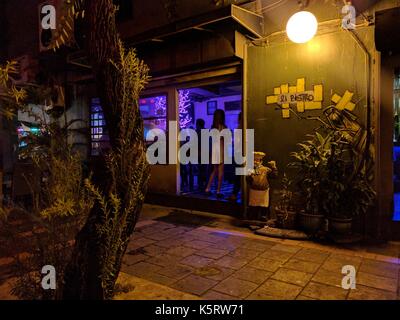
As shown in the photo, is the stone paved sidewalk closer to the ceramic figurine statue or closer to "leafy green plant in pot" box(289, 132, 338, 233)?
"leafy green plant in pot" box(289, 132, 338, 233)

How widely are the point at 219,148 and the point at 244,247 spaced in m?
3.99

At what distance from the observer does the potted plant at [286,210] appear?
627cm

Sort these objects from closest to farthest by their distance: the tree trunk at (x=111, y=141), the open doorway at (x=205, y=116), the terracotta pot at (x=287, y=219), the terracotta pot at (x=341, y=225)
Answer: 1. the tree trunk at (x=111, y=141)
2. the terracotta pot at (x=341, y=225)
3. the terracotta pot at (x=287, y=219)
4. the open doorway at (x=205, y=116)

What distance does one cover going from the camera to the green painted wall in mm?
5918

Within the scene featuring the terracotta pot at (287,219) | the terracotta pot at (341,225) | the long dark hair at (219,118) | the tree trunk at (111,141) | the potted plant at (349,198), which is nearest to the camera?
the tree trunk at (111,141)

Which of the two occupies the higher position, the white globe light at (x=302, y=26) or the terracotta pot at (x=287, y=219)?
the white globe light at (x=302, y=26)

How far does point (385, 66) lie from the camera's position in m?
5.73

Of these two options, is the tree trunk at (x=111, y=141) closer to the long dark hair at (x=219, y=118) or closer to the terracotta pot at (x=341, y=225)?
the terracotta pot at (x=341, y=225)

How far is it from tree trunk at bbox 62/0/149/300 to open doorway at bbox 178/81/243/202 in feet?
16.6

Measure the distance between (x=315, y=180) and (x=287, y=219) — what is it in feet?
3.43

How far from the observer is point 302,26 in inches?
236

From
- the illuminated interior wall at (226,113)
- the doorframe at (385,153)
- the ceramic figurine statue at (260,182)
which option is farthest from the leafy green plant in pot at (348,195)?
the illuminated interior wall at (226,113)

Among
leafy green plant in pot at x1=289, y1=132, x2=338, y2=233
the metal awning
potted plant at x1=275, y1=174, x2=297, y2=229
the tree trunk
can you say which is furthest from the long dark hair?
the tree trunk
